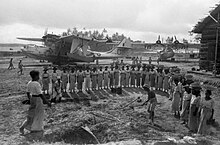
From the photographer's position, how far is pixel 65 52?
91.2ft

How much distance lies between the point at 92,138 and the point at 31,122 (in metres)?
1.90

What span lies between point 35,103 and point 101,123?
2719 mm

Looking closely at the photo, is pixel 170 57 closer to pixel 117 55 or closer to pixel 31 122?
pixel 117 55

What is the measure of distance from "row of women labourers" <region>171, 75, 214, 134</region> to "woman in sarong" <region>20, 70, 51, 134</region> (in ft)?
14.5

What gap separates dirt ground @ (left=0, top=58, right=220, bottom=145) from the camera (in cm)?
620

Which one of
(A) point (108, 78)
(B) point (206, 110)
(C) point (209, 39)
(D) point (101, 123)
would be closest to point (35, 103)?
(D) point (101, 123)

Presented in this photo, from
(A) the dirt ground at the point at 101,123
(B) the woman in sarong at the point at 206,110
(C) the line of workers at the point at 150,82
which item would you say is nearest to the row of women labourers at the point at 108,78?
(C) the line of workers at the point at 150,82

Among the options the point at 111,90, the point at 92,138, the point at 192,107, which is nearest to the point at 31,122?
the point at 92,138

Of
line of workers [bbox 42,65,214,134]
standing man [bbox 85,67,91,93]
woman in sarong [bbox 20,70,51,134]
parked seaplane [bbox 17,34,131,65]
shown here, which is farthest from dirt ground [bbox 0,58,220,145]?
parked seaplane [bbox 17,34,131,65]

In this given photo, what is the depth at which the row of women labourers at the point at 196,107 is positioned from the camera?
6.57 m

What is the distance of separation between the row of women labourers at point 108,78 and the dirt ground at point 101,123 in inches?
45.1

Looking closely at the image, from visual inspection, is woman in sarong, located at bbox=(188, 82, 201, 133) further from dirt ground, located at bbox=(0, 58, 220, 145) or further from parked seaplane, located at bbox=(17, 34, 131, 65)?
parked seaplane, located at bbox=(17, 34, 131, 65)

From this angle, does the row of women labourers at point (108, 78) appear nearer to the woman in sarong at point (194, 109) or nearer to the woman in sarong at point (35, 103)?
the woman in sarong at point (35, 103)

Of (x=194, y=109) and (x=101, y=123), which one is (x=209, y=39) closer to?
(x=194, y=109)
